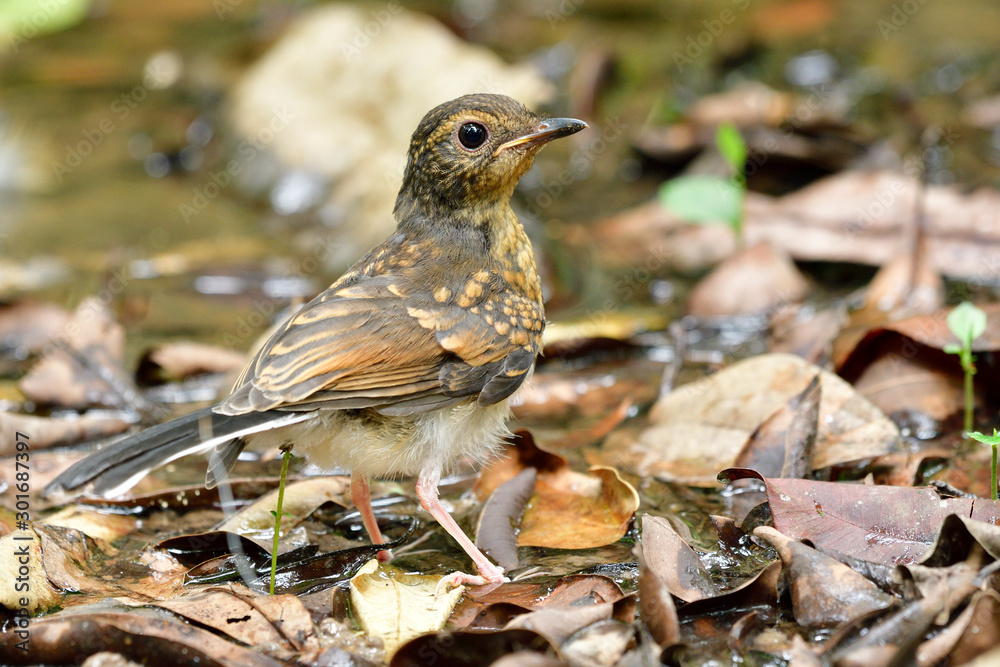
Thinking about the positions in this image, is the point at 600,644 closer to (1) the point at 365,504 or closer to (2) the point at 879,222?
(1) the point at 365,504

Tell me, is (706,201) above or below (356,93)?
below

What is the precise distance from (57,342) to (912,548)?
14.3 ft

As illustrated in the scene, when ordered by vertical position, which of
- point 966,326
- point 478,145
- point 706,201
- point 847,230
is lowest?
point 847,230

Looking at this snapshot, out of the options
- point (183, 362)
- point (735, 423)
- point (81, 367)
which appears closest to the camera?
point (735, 423)

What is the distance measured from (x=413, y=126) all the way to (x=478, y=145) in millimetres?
4041

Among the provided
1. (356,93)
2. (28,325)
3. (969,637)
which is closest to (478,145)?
(969,637)

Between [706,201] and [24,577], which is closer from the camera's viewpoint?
[24,577]

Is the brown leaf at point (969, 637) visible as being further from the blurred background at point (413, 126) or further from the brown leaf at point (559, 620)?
the blurred background at point (413, 126)

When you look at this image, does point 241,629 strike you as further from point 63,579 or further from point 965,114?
point 965,114

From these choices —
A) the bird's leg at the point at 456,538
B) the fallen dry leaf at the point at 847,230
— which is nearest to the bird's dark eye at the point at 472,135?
the bird's leg at the point at 456,538

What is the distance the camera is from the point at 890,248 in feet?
20.4

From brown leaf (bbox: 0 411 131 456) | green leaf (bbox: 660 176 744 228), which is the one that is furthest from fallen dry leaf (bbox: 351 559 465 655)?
green leaf (bbox: 660 176 744 228)

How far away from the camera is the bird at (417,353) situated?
357 centimetres

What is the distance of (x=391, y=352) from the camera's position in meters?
3.84
